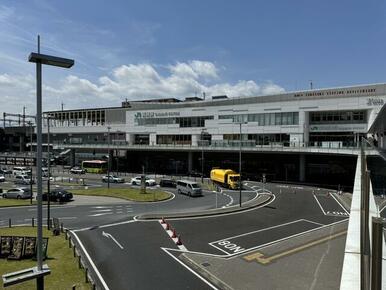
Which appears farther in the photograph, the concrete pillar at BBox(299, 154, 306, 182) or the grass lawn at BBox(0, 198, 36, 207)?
the concrete pillar at BBox(299, 154, 306, 182)

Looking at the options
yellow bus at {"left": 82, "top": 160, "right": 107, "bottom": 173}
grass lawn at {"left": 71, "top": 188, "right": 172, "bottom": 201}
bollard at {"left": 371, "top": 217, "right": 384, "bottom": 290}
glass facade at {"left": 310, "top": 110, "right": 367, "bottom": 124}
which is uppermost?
glass facade at {"left": 310, "top": 110, "right": 367, "bottom": 124}

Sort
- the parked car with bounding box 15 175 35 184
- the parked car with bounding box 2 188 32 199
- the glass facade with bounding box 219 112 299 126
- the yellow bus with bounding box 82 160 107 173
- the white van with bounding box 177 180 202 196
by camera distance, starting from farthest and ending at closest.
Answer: the yellow bus with bounding box 82 160 107 173, the glass facade with bounding box 219 112 299 126, the parked car with bounding box 15 175 35 184, the white van with bounding box 177 180 202 196, the parked car with bounding box 2 188 32 199

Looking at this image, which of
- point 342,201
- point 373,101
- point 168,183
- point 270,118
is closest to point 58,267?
point 342,201

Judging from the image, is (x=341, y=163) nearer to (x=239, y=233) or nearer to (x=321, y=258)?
(x=239, y=233)

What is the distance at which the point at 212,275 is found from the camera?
18.7m

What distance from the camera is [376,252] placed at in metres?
2.99

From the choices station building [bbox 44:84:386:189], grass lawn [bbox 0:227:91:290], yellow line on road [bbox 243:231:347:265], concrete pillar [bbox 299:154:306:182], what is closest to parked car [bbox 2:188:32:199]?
grass lawn [bbox 0:227:91:290]

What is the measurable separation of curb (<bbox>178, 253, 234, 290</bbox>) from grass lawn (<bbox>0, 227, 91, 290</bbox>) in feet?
19.5

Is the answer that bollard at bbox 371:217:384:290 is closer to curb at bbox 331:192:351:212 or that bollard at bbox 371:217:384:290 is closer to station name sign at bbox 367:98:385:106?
curb at bbox 331:192:351:212

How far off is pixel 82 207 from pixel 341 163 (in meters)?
46.1

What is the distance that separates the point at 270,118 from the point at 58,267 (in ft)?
187

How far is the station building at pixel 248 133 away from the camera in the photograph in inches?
2415

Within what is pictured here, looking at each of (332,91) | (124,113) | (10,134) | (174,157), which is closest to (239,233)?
(332,91)

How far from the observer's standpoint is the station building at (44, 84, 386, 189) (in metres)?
61.3
